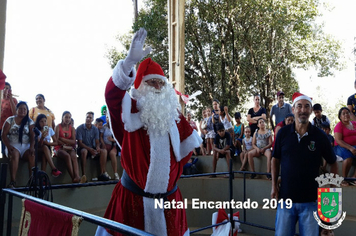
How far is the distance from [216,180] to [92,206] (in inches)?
98.4

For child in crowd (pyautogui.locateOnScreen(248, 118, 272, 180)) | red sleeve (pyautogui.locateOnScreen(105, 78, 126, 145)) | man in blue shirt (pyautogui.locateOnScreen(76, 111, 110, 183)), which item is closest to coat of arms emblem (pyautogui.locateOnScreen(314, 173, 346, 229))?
red sleeve (pyautogui.locateOnScreen(105, 78, 126, 145))

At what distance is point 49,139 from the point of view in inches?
229

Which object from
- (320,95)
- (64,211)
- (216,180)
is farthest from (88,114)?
(320,95)

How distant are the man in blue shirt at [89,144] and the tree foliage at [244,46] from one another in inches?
286

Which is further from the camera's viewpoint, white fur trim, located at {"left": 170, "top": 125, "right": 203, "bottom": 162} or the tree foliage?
the tree foliage

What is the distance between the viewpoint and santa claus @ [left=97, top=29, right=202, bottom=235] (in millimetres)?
2287

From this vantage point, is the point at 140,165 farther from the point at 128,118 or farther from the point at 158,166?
the point at 128,118

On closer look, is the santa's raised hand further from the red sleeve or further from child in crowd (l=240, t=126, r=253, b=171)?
child in crowd (l=240, t=126, r=253, b=171)

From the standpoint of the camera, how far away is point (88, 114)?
6.22 m

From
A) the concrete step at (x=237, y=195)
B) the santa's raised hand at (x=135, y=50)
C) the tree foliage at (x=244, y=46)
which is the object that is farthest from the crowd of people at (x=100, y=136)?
the tree foliage at (x=244, y=46)

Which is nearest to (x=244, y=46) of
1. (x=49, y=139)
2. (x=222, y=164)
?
(x=222, y=164)

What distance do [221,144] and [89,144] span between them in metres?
2.63

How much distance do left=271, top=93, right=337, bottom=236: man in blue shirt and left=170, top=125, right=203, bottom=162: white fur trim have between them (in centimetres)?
83

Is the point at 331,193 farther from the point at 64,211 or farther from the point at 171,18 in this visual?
the point at 171,18
